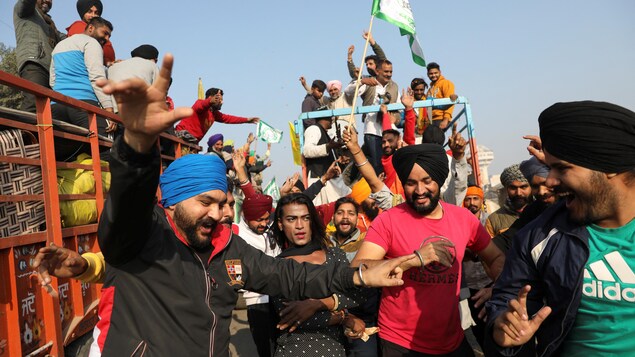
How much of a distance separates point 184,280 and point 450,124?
749 cm

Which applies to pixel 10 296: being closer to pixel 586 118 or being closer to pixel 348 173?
pixel 586 118

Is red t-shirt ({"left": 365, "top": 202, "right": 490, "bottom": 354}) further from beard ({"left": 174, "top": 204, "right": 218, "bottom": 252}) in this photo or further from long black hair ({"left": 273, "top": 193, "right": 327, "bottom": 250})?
beard ({"left": 174, "top": 204, "right": 218, "bottom": 252})

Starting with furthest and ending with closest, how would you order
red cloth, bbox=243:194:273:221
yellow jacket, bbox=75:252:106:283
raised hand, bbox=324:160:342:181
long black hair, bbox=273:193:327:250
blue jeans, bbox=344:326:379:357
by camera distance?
raised hand, bbox=324:160:342:181 < red cloth, bbox=243:194:273:221 < long black hair, bbox=273:193:327:250 < blue jeans, bbox=344:326:379:357 < yellow jacket, bbox=75:252:106:283

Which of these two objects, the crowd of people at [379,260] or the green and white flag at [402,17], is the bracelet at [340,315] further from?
the green and white flag at [402,17]

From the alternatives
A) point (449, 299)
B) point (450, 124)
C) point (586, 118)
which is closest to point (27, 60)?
point (449, 299)

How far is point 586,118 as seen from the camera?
1.93 meters

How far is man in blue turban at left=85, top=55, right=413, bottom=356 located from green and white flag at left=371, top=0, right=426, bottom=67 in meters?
5.25

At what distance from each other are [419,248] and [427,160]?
629mm

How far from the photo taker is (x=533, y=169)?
390 cm

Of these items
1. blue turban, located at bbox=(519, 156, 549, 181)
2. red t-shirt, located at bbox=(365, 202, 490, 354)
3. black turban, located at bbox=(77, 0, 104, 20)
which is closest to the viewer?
red t-shirt, located at bbox=(365, 202, 490, 354)

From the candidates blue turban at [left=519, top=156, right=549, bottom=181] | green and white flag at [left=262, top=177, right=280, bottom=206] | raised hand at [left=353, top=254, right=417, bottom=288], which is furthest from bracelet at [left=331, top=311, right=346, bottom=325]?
green and white flag at [left=262, top=177, right=280, bottom=206]

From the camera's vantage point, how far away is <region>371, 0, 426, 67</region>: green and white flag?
7.14 meters

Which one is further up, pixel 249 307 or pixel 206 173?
pixel 206 173

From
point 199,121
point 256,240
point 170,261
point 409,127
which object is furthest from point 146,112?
point 199,121
